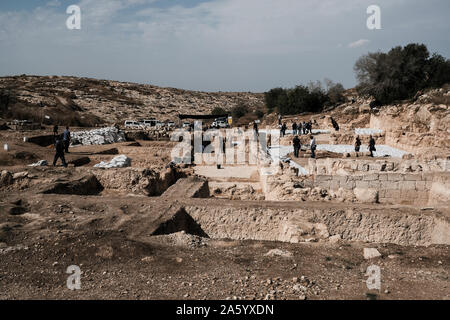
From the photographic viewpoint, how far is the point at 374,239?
6.53 meters

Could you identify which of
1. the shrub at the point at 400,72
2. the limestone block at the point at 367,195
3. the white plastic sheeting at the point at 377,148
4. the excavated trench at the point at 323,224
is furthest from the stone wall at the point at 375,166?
the shrub at the point at 400,72

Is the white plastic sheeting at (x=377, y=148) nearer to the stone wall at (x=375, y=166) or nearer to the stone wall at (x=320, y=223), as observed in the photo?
the stone wall at (x=375, y=166)

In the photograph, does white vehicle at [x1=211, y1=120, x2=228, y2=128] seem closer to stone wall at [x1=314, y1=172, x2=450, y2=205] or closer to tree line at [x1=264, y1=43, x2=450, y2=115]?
tree line at [x1=264, y1=43, x2=450, y2=115]

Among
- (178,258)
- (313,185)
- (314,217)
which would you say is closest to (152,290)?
(178,258)

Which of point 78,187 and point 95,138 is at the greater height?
point 95,138

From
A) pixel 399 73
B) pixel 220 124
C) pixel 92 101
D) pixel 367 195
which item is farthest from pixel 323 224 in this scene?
pixel 92 101

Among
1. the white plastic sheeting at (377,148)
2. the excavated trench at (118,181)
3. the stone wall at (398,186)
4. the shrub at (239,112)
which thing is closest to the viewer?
the stone wall at (398,186)

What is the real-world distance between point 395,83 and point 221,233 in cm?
2840

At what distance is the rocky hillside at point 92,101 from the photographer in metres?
31.5

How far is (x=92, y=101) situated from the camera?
44.3 meters

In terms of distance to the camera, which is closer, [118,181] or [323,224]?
[323,224]

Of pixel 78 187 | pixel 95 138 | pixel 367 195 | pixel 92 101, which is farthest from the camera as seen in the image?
pixel 92 101

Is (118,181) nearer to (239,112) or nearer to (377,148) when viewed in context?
(377,148)
